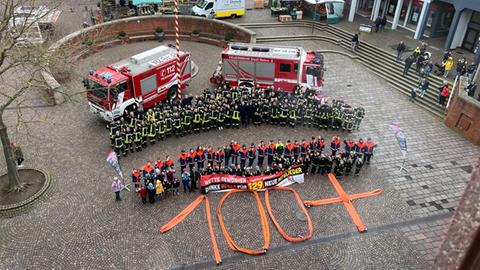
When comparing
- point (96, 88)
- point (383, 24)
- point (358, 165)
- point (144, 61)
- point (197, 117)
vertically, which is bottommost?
point (358, 165)

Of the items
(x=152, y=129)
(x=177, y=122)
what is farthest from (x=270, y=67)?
(x=152, y=129)

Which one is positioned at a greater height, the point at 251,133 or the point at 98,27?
the point at 98,27

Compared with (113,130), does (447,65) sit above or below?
above

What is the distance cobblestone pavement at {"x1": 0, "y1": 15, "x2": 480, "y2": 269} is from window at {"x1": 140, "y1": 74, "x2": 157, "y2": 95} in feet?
9.78

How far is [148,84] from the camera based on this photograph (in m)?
20.7

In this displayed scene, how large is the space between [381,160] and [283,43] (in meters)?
15.2

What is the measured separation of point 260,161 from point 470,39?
19015 millimetres

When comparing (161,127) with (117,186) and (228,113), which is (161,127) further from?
(117,186)

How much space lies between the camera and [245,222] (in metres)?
14.7

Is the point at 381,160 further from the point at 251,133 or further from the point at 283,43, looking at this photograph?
the point at 283,43

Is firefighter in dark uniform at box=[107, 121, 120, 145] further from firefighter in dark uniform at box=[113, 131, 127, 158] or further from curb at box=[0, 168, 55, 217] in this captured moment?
curb at box=[0, 168, 55, 217]

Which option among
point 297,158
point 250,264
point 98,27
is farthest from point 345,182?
point 98,27

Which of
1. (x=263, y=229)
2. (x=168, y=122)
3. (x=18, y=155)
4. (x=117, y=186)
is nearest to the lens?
(x=263, y=229)

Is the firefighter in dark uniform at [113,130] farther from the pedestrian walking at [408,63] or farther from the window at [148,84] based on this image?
the pedestrian walking at [408,63]
